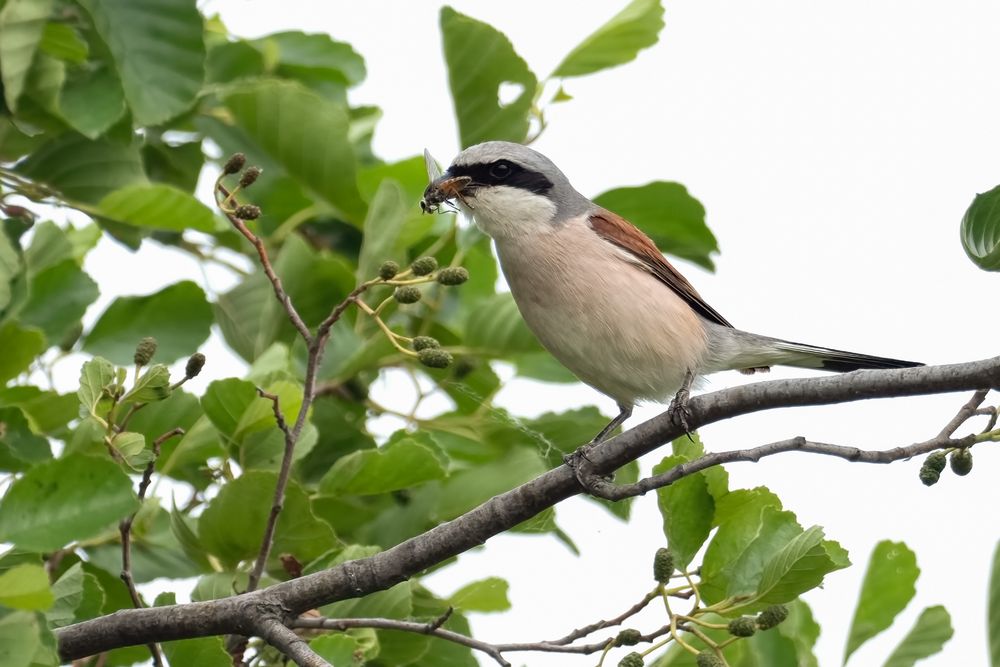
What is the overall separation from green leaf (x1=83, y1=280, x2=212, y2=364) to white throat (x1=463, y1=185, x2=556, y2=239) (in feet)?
3.38

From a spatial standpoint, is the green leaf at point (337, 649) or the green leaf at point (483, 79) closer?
the green leaf at point (337, 649)

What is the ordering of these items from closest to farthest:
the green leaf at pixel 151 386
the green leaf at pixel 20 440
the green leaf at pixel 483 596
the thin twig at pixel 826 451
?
the thin twig at pixel 826 451, the green leaf at pixel 151 386, the green leaf at pixel 20 440, the green leaf at pixel 483 596

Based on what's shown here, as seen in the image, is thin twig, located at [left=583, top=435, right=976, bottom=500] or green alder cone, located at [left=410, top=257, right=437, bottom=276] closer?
thin twig, located at [left=583, top=435, right=976, bottom=500]

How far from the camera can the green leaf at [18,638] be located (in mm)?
2141

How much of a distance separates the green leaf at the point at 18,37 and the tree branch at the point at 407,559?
1571mm

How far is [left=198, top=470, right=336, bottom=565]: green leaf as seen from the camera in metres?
3.26

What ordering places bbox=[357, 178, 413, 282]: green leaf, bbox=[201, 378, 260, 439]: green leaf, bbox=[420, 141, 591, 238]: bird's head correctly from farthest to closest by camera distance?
bbox=[420, 141, 591, 238]: bird's head
bbox=[357, 178, 413, 282]: green leaf
bbox=[201, 378, 260, 439]: green leaf

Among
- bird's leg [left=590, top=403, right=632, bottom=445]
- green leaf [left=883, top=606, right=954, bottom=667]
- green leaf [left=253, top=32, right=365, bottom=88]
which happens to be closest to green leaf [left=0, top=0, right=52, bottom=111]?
green leaf [left=253, top=32, right=365, bottom=88]

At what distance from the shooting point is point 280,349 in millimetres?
3863

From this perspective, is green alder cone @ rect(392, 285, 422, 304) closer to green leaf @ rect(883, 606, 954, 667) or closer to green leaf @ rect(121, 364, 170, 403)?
green leaf @ rect(121, 364, 170, 403)

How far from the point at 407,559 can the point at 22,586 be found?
99cm

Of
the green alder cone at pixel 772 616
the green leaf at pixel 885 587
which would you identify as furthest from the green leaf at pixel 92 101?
the green leaf at pixel 885 587

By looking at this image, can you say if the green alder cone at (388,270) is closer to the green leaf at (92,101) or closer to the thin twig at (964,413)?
the green leaf at (92,101)

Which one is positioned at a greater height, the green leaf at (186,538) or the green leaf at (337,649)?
the green leaf at (186,538)
